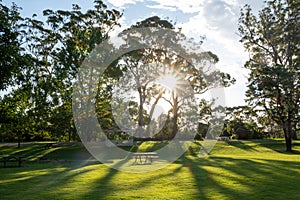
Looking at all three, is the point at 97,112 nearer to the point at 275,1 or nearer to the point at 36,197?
the point at 275,1

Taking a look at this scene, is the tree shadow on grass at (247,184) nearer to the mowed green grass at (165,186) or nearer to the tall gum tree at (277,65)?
the mowed green grass at (165,186)

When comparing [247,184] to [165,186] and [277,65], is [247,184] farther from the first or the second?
[277,65]

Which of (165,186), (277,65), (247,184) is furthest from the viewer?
(277,65)

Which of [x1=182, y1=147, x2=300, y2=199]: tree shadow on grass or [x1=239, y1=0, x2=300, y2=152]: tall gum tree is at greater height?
[x1=239, y1=0, x2=300, y2=152]: tall gum tree

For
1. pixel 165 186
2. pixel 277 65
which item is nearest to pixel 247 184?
pixel 165 186

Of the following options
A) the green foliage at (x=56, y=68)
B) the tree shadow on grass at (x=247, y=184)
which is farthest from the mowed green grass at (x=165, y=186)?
the green foliage at (x=56, y=68)

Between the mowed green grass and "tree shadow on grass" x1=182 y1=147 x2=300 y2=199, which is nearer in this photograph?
"tree shadow on grass" x1=182 y1=147 x2=300 y2=199

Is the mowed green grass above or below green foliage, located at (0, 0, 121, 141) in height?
below

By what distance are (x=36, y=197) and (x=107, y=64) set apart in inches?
1012

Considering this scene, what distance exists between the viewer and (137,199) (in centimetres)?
906

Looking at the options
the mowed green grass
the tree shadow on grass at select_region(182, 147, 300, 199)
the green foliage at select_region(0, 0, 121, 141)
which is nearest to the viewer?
the tree shadow on grass at select_region(182, 147, 300, 199)

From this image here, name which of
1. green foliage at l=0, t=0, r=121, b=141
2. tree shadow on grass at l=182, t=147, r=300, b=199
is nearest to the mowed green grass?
tree shadow on grass at l=182, t=147, r=300, b=199

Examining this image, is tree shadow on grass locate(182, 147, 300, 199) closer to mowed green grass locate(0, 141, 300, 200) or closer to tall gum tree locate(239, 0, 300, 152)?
mowed green grass locate(0, 141, 300, 200)

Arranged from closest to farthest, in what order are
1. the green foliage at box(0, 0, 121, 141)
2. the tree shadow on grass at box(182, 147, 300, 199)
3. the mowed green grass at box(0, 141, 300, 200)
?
the tree shadow on grass at box(182, 147, 300, 199)
the mowed green grass at box(0, 141, 300, 200)
the green foliage at box(0, 0, 121, 141)
